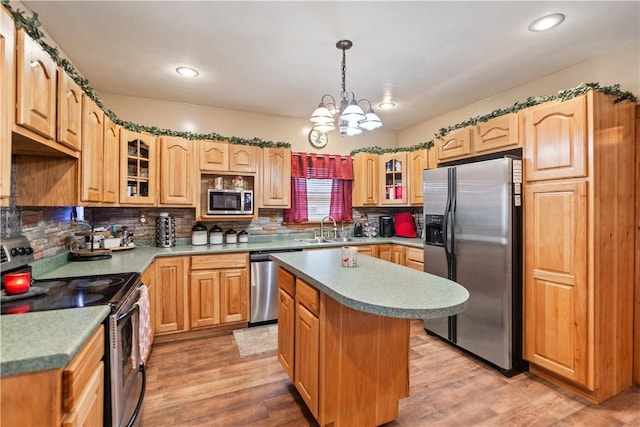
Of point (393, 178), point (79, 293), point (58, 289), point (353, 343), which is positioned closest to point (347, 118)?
point (353, 343)

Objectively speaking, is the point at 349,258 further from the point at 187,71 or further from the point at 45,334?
the point at 187,71

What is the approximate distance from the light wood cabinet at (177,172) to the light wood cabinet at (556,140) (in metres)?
3.27

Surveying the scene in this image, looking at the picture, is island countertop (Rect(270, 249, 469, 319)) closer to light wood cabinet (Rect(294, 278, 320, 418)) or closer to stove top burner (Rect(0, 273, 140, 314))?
light wood cabinet (Rect(294, 278, 320, 418))

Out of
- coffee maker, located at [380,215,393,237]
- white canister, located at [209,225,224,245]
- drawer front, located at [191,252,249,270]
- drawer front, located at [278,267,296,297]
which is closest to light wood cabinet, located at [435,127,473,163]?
coffee maker, located at [380,215,393,237]

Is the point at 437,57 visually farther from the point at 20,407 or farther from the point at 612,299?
the point at 20,407

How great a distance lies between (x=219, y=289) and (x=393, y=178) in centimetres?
277

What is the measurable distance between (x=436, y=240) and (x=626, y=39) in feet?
6.98

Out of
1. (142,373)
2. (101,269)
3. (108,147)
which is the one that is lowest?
(142,373)

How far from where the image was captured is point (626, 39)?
230cm

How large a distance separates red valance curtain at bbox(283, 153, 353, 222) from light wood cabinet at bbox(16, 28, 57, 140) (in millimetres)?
2701

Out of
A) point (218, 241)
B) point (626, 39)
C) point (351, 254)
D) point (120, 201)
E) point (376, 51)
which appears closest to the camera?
point (351, 254)

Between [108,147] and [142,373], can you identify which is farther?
[108,147]

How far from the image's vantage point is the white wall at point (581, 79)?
2361mm

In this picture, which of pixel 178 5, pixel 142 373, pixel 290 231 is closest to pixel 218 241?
pixel 290 231
